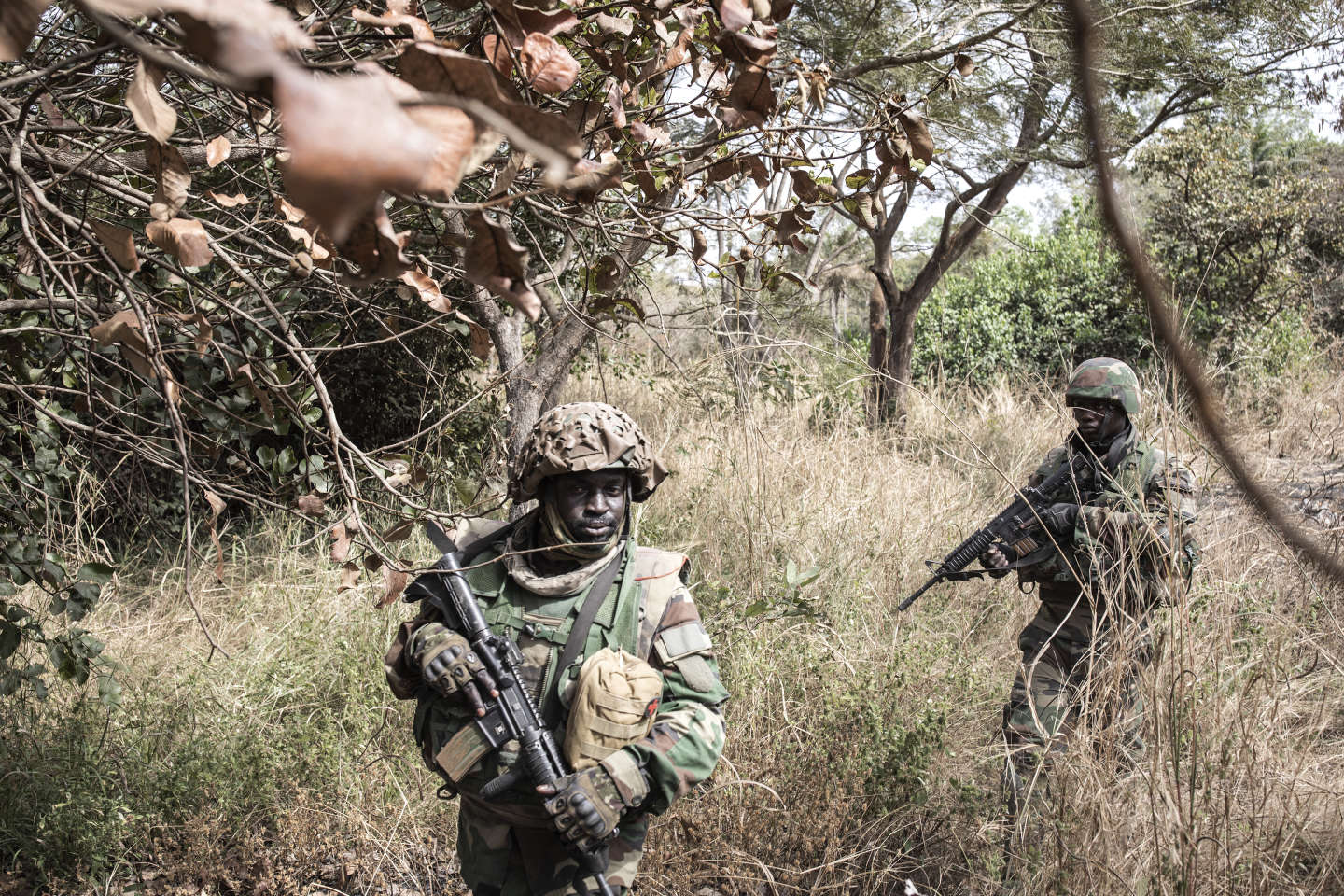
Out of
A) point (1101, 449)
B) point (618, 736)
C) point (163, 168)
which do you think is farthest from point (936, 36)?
point (163, 168)

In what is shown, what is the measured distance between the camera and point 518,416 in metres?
4.40

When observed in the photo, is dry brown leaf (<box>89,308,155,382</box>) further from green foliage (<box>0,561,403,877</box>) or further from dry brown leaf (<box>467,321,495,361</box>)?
green foliage (<box>0,561,403,877</box>)

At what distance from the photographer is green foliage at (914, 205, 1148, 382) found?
472 inches

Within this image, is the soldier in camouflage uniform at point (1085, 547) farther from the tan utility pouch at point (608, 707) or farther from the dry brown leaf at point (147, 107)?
the dry brown leaf at point (147, 107)

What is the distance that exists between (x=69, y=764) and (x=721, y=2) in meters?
3.46

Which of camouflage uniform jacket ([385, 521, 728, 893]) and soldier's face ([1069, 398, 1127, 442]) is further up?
soldier's face ([1069, 398, 1127, 442])

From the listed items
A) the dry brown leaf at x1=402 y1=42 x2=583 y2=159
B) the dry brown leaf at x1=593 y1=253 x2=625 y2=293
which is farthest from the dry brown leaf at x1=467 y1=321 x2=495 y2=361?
the dry brown leaf at x1=402 y1=42 x2=583 y2=159

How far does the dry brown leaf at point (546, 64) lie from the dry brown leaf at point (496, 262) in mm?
426

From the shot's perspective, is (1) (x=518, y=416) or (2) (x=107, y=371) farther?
(2) (x=107, y=371)

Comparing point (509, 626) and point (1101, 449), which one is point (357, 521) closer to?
point (509, 626)

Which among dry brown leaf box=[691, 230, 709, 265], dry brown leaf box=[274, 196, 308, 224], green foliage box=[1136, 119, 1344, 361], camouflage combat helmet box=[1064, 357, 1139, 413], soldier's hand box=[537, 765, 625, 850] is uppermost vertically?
green foliage box=[1136, 119, 1344, 361]

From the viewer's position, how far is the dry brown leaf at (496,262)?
73cm

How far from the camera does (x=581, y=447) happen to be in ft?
7.72

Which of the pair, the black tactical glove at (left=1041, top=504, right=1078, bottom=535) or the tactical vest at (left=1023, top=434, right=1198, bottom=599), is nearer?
the tactical vest at (left=1023, top=434, right=1198, bottom=599)
